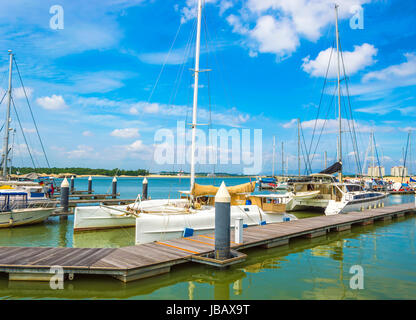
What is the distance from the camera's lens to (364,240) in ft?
53.0

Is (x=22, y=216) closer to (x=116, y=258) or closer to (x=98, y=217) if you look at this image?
(x=98, y=217)

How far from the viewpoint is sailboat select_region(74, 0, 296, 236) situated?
12992mm

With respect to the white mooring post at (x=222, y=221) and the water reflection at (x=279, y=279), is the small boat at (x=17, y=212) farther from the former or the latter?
the white mooring post at (x=222, y=221)

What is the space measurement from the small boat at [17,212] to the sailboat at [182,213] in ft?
15.3

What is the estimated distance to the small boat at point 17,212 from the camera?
18156mm

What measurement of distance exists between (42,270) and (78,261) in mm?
1011

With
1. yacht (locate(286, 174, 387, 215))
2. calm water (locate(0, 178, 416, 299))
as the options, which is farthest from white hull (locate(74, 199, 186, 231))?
yacht (locate(286, 174, 387, 215))

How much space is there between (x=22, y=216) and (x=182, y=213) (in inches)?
472

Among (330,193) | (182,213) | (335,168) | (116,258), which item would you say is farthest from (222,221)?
(335,168)

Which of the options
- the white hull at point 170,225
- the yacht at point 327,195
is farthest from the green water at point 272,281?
the yacht at point 327,195

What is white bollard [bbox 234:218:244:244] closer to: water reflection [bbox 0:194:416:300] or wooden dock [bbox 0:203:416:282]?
wooden dock [bbox 0:203:416:282]

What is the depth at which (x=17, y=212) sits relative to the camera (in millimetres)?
18391

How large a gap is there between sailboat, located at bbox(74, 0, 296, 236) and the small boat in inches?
184
